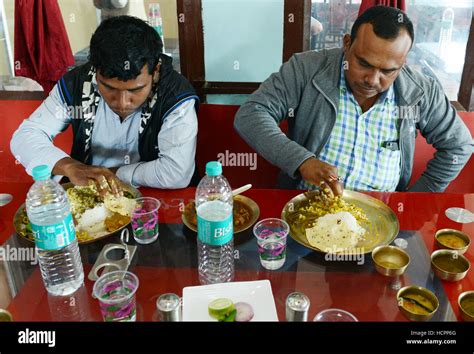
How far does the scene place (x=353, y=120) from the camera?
2.24 metres

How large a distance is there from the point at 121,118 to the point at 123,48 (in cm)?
42

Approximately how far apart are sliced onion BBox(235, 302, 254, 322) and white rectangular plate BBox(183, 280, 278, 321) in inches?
0.5

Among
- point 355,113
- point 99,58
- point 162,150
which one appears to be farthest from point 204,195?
point 355,113

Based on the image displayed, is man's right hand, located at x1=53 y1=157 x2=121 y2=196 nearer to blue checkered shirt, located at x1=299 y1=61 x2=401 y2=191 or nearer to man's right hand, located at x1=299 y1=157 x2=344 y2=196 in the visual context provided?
man's right hand, located at x1=299 y1=157 x2=344 y2=196

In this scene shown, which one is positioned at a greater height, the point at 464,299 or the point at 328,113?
the point at 328,113

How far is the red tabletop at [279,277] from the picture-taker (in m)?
1.31

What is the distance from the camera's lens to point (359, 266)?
151 cm

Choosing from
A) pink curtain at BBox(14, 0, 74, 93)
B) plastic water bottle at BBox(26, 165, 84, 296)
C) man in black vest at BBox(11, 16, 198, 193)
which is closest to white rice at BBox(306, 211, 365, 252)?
man in black vest at BBox(11, 16, 198, 193)

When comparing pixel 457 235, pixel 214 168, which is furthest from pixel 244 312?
pixel 457 235

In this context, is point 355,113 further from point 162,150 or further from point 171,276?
point 171,276

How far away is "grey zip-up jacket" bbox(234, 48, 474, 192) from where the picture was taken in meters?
2.24

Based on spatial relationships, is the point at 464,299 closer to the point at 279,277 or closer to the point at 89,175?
the point at 279,277

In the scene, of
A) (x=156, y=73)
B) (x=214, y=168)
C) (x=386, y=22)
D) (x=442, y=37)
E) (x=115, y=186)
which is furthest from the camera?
(x=442, y=37)
